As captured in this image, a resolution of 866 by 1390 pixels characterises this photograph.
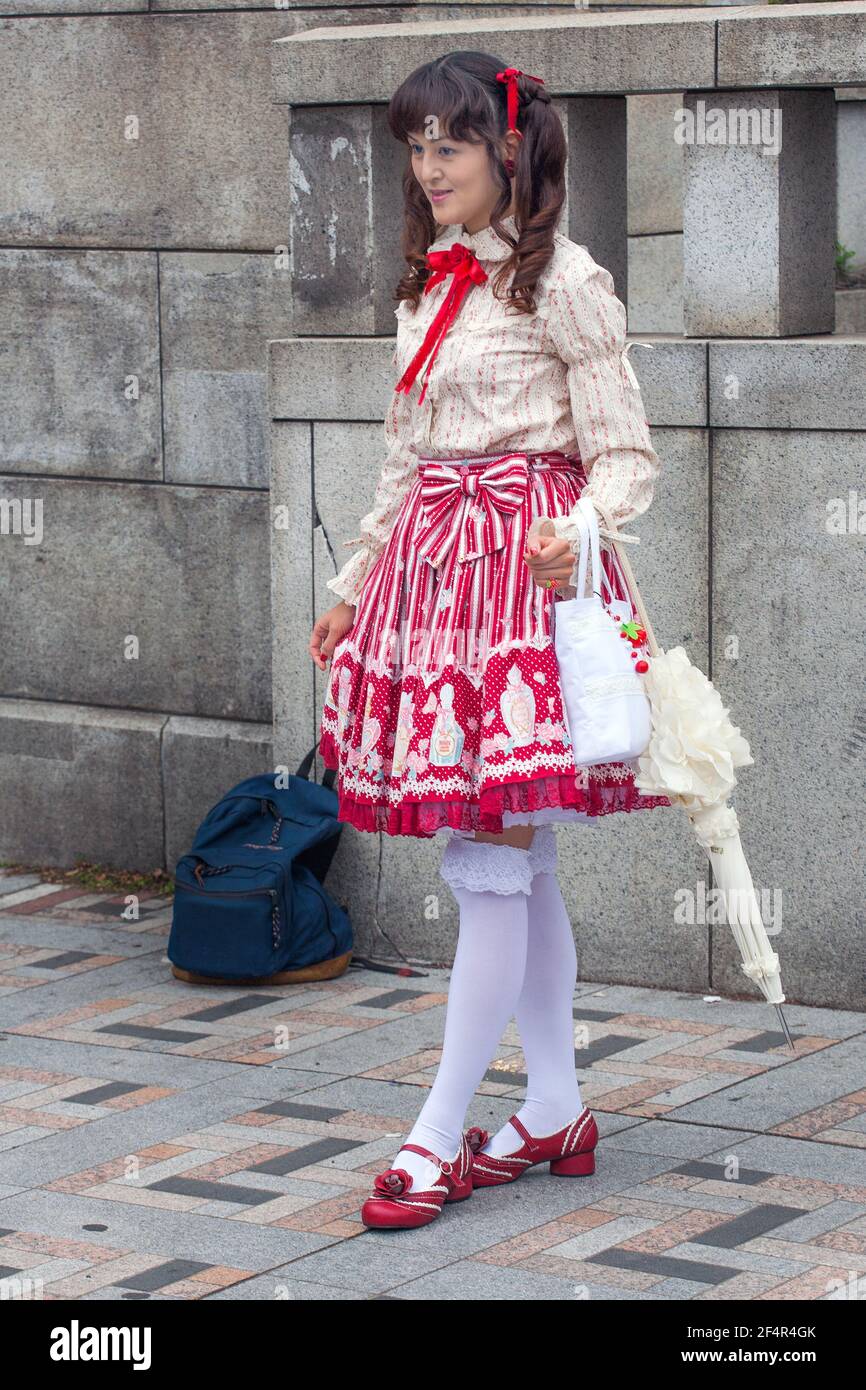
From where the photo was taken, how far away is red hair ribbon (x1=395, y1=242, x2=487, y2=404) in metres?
4.15

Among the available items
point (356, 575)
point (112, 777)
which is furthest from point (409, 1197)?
point (112, 777)

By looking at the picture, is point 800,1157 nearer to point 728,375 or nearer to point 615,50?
point 728,375

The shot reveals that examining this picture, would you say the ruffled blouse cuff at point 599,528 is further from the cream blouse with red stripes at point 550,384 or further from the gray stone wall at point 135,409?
the gray stone wall at point 135,409

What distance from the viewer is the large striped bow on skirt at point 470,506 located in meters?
4.07

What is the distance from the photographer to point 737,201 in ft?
17.7

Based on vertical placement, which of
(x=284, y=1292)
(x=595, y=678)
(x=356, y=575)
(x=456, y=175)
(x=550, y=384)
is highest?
(x=456, y=175)

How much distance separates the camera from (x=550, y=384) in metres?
4.09

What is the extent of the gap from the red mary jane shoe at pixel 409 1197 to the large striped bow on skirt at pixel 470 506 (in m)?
1.15

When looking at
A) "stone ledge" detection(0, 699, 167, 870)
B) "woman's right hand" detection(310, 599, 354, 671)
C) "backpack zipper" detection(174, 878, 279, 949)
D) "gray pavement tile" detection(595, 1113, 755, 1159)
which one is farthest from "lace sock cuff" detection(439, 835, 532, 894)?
"stone ledge" detection(0, 699, 167, 870)

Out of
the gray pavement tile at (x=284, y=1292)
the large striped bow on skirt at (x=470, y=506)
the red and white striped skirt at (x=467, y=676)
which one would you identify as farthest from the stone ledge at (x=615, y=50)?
the gray pavement tile at (x=284, y=1292)

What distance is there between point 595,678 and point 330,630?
2.42 ft

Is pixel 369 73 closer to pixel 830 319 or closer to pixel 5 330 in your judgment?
pixel 830 319

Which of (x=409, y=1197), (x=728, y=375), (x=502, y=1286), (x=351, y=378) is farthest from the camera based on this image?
(x=351, y=378)

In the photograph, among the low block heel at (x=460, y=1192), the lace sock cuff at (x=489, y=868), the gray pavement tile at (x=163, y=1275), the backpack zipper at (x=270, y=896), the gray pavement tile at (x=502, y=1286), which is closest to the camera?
the gray pavement tile at (x=502, y=1286)
